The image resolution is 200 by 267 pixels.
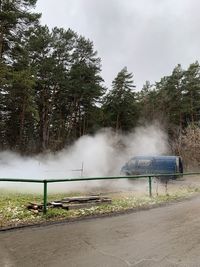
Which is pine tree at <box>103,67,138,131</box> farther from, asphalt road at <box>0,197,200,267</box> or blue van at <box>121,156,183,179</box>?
asphalt road at <box>0,197,200,267</box>

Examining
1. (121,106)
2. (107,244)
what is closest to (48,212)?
(107,244)

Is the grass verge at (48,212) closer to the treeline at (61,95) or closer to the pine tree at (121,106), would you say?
the treeline at (61,95)

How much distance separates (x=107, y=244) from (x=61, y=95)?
40.0 meters

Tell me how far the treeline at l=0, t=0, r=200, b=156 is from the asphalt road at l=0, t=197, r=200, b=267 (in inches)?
898

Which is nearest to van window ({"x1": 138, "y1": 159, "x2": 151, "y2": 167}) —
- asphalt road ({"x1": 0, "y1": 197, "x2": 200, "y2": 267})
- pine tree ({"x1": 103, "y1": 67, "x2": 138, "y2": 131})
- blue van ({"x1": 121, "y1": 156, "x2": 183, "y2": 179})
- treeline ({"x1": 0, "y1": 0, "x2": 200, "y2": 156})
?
blue van ({"x1": 121, "y1": 156, "x2": 183, "y2": 179})

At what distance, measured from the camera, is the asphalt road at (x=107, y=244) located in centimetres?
570

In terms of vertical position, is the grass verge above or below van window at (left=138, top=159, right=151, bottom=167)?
below

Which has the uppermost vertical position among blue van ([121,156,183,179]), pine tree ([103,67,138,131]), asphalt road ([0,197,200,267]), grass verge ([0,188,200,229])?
pine tree ([103,67,138,131])

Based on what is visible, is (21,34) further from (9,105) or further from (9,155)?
(9,155)

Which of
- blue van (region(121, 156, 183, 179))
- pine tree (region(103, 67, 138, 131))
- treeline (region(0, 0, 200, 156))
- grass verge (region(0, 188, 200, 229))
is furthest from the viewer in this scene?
pine tree (region(103, 67, 138, 131))

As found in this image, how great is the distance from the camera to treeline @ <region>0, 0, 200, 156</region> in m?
31.4

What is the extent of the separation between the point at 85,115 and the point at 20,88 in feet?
51.6

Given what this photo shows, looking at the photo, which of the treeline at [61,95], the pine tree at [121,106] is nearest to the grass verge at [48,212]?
the treeline at [61,95]

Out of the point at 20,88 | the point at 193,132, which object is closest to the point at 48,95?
the point at 20,88
